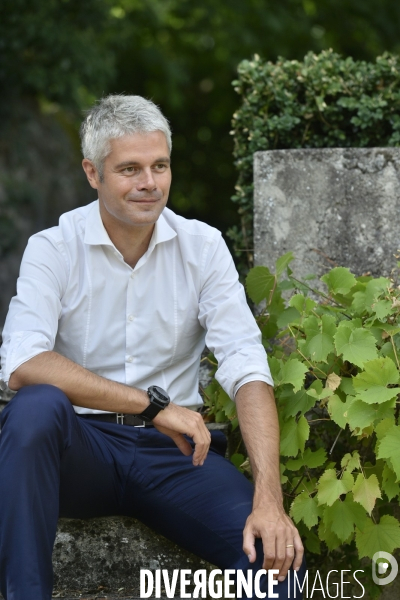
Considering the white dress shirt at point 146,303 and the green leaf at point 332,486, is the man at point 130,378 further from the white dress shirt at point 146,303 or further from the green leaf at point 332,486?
the green leaf at point 332,486

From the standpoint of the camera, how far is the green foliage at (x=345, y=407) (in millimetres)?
2113

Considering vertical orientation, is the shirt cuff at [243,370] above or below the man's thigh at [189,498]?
above

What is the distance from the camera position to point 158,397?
2.20 m

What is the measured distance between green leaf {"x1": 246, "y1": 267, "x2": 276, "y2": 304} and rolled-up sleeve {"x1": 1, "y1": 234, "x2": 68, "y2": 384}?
26.0 inches

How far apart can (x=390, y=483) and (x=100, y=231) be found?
3.80ft

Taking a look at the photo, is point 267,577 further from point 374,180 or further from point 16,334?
point 374,180

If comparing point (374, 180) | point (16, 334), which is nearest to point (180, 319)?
point (16, 334)

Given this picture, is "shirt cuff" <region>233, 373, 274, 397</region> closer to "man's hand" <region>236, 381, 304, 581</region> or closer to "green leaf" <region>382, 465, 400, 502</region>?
"man's hand" <region>236, 381, 304, 581</region>

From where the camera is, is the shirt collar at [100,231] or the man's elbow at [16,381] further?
the shirt collar at [100,231]

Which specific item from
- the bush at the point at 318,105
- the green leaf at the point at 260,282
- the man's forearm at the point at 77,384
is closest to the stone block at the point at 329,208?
the bush at the point at 318,105

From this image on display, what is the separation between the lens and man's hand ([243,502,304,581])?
79.1 inches

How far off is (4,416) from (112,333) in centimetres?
51

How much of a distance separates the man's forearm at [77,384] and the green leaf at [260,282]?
695 millimetres

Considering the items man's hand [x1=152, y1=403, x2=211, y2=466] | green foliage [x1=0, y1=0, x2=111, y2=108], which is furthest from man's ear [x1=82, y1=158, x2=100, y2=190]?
green foliage [x1=0, y1=0, x2=111, y2=108]
